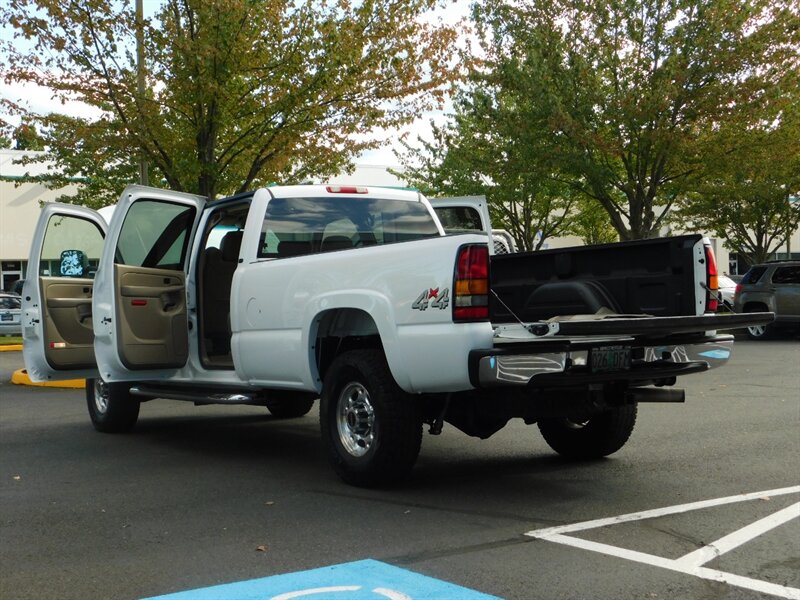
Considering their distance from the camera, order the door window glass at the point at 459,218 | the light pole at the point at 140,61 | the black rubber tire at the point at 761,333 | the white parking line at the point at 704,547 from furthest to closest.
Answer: the black rubber tire at the point at 761,333 < the light pole at the point at 140,61 < the door window glass at the point at 459,218 < the white parking line at the point at 704,547

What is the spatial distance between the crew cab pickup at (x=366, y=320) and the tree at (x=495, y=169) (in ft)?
47.2

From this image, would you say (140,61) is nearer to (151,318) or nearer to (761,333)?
(151,318)

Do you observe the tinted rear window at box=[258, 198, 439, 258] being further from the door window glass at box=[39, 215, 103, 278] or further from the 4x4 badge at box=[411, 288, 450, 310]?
the door window glass at box=[39, 215, 103, 278]

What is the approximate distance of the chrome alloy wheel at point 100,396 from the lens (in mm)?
9555

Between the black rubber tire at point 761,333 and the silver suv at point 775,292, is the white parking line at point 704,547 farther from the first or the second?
the black rubber tire at point 761,333

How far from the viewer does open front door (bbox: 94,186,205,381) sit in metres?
8.48

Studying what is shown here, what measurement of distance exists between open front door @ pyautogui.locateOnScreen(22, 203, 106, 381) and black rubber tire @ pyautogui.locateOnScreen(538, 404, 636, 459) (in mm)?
4538

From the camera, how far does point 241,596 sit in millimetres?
4312

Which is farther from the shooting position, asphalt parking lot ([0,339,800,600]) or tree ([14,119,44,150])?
tree ([14,119,44,150])

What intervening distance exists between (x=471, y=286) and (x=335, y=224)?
8.15 ft

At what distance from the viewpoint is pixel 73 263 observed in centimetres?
956

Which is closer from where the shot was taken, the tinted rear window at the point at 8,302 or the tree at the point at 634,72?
the tree at the point at 634,72

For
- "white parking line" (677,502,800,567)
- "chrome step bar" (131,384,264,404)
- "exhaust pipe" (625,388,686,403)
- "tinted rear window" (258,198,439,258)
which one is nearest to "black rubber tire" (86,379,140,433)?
"chrome step bar" (131,384,264,404)

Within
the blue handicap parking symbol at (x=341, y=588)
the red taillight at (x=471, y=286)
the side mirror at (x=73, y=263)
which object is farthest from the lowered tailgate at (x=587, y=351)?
the side mirror at (x=73, y=263)
